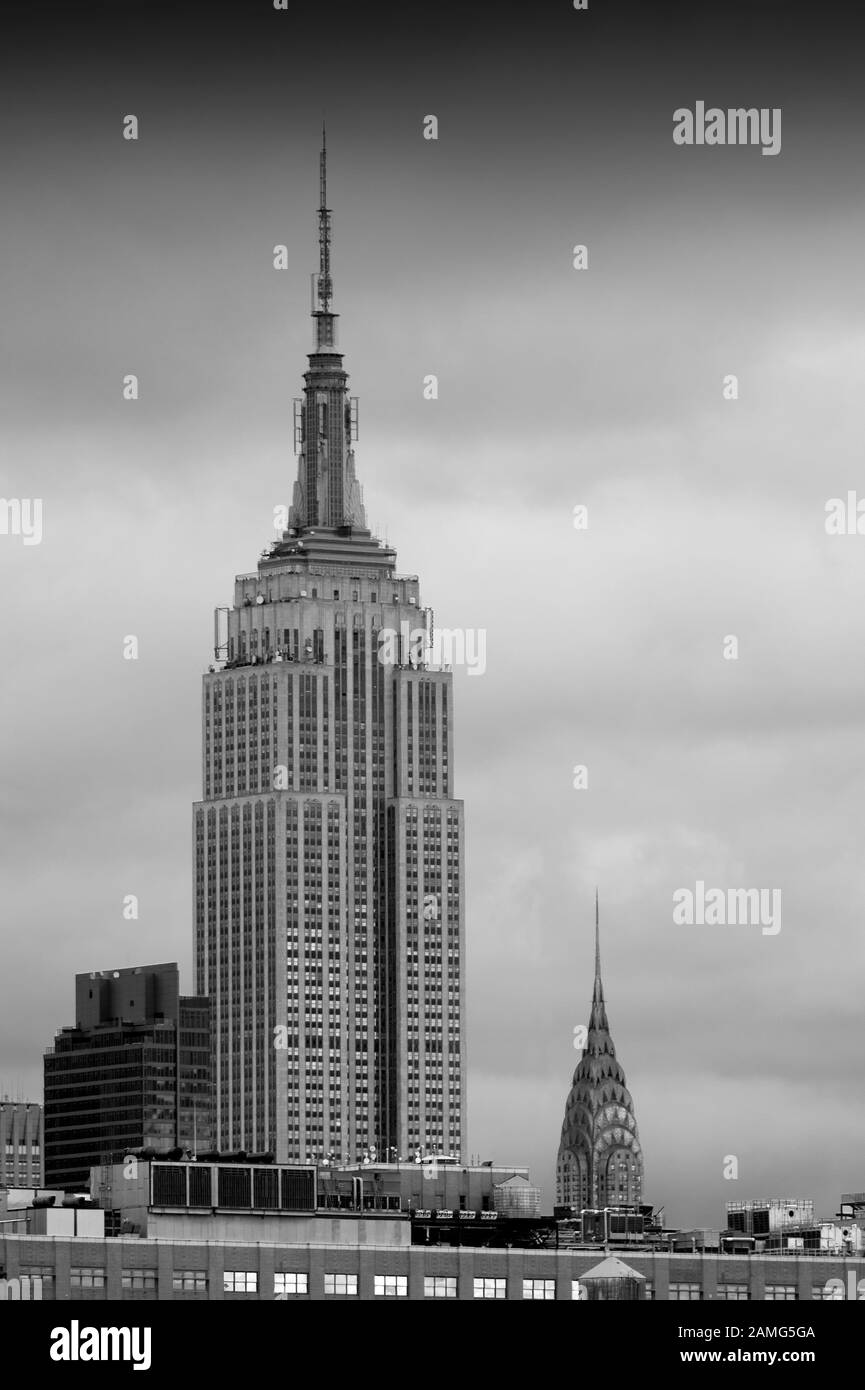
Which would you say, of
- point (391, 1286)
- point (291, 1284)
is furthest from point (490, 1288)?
point (291, 1284)

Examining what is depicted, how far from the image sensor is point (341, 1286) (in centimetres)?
16612

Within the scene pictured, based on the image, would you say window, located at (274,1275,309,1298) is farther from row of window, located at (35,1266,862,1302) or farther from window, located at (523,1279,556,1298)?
window, located at (523,1279,556,1298)

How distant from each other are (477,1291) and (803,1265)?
801 inches

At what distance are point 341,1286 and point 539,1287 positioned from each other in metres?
10.1

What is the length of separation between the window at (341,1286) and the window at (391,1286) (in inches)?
41.4

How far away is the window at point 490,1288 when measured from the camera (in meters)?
169

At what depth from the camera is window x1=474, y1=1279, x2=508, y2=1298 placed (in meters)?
169

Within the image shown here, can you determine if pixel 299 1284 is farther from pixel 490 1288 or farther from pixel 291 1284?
pixel 490 1288

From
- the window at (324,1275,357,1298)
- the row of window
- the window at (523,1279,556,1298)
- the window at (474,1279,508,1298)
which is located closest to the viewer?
the row of window

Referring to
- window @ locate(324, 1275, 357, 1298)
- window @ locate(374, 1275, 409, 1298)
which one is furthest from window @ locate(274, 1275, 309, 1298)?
window @ locate(374, 1275, 409, 1298)

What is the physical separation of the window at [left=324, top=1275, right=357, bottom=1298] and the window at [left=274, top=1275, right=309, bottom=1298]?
1.13m

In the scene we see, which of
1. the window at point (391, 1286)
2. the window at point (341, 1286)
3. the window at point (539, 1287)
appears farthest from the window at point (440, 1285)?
the window at point (341, 1286)
